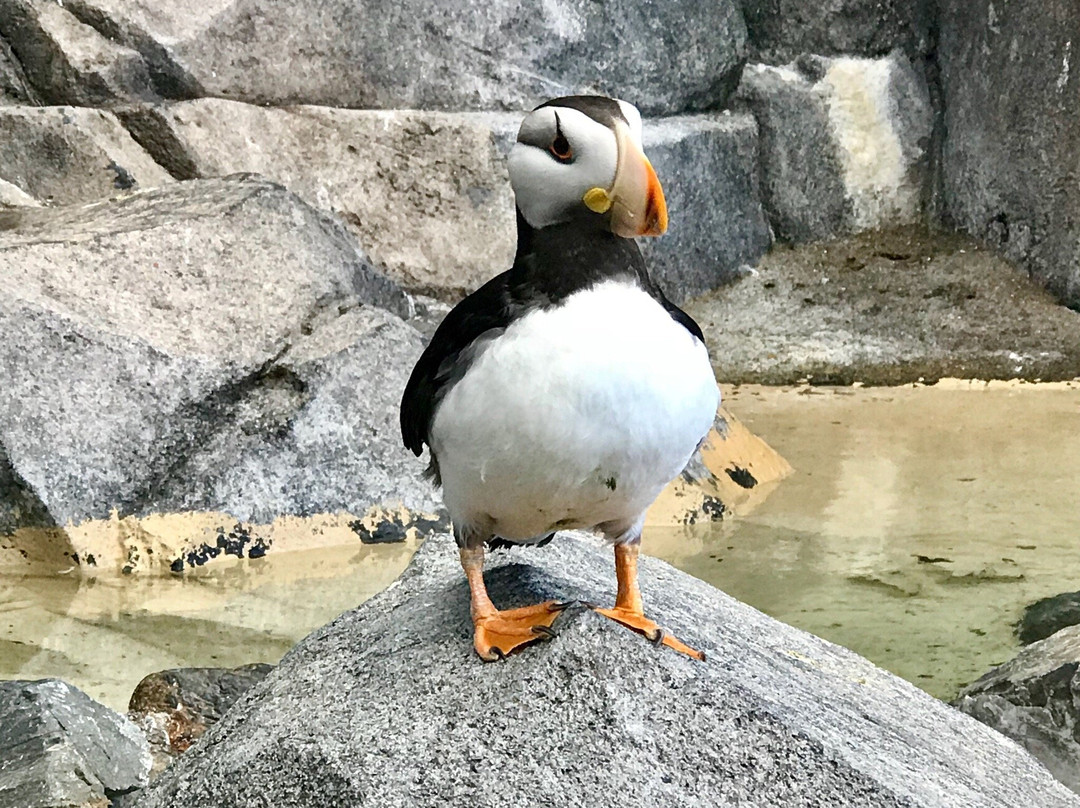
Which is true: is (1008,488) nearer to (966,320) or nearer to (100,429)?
(966,320)

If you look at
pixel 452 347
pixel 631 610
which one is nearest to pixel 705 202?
pixel 631 610

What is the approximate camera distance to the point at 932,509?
16.3ft

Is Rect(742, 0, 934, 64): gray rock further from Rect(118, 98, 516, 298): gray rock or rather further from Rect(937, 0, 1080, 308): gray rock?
Rect(118, 98, 516, 298): gray rock

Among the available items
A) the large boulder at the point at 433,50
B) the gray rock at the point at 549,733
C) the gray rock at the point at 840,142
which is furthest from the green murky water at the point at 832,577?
the large boulder at the point at 433,50

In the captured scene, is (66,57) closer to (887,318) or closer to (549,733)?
(887,318)

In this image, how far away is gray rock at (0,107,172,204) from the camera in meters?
6.15

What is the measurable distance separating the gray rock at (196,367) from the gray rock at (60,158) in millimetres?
950

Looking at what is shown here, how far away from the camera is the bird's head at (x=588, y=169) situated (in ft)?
5.92

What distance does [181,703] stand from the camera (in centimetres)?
334

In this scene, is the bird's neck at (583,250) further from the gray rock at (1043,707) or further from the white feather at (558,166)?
the gray rock at (1043,707)

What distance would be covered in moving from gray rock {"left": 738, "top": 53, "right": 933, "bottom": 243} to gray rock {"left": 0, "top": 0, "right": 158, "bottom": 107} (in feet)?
12.3

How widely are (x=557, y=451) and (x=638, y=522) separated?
357mm

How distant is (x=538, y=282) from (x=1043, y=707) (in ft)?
6.25

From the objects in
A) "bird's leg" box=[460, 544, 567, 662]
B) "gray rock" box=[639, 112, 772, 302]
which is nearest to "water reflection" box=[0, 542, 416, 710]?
"bird's leg" box=[460, 544, 567, 662]
